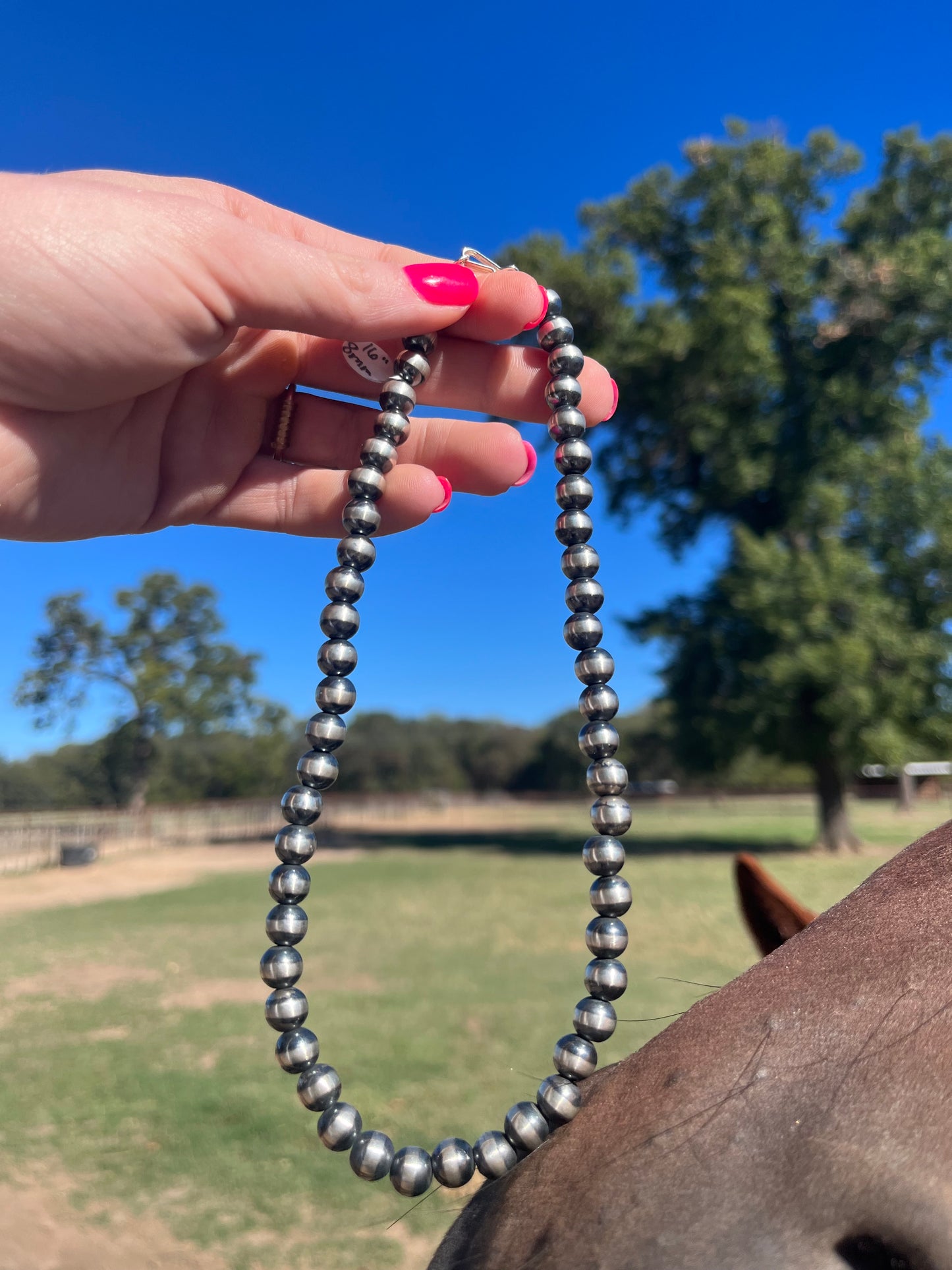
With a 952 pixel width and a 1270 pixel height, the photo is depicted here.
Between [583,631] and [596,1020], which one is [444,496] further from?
[596,1020]

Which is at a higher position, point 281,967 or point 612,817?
point 612,817

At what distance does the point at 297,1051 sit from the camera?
82cm

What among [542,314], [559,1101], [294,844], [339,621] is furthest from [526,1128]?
[542,314]

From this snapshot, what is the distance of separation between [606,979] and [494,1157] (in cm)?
19

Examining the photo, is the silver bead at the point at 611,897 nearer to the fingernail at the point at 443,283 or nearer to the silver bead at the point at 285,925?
the silver bead at the point at 285,925

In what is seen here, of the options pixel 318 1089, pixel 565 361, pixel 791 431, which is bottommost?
pixel 318 1089

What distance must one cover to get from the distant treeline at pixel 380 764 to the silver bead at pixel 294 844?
0.37 meters

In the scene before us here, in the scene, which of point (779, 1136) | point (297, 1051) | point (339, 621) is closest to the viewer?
point (779, 1136)

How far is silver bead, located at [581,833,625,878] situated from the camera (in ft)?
2.85

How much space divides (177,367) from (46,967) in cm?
661

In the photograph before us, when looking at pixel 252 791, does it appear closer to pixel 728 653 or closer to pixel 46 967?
pixel 728 653

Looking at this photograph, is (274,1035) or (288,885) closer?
(288,885)

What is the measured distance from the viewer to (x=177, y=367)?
1.25 metres

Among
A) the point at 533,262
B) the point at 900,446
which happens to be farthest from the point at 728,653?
the point at 533,262
